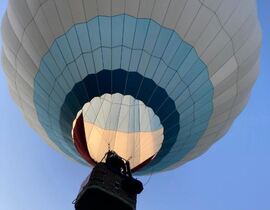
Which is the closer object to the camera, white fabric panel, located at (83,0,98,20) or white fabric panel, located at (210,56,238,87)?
white fabric panel, located at (83,0,98,20)

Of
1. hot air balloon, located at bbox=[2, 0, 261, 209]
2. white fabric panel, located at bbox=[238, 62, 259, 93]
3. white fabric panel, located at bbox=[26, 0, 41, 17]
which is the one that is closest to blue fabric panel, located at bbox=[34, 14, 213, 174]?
hot air balloon, located at bbox=[2, 0, 261, 209]

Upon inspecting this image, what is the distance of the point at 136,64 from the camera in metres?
7.36

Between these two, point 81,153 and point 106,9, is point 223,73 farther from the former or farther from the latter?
point 81,153

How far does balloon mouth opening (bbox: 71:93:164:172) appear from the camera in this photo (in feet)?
27.2

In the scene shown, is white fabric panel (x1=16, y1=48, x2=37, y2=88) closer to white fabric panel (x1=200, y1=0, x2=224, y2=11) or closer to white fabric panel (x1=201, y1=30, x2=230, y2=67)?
white fabric panel (x1=201, y1=30, x2=230, y2=67)

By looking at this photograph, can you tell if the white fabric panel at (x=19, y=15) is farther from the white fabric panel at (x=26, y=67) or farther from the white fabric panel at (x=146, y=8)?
the white fabric panel at (x=146, y=8)

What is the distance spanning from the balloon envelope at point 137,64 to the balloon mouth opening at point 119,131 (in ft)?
0.08

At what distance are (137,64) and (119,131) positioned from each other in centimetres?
171

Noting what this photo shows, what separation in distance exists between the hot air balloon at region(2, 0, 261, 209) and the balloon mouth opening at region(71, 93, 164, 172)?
2 centimetres

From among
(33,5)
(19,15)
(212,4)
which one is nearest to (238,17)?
(212,4)

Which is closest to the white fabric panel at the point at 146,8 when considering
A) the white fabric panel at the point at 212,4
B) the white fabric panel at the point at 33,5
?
the white fabric panel at the point at 212,4

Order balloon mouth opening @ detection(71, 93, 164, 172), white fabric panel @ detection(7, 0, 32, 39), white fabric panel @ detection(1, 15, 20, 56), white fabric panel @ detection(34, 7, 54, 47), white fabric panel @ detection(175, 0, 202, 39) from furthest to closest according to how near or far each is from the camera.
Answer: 1. balloon mouth opening @ detection(71, 93, 164, 172)
2. white fabric panel @ detection(1, 15, 20, 56)
3. white fabric panel @ detection(7, 0, 32, 39)
4. white fabric panel @ detection(34, 7, 54, 47)
5. white fabric panel @ detection(175, 0, 202, 39)

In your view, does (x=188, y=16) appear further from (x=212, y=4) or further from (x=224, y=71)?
(x=224, y=71)

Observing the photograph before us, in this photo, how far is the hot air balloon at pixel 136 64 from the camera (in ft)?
23.5
